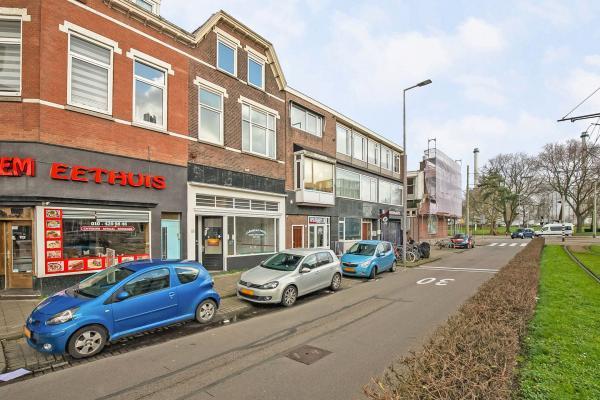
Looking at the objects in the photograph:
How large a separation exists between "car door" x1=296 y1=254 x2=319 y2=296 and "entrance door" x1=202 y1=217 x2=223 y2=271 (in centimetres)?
540

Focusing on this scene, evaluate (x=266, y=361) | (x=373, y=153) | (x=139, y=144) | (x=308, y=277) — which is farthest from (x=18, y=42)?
(x=373, y=153)

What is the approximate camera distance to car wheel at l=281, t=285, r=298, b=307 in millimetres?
8984

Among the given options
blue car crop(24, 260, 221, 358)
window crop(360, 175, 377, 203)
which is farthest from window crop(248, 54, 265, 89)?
window crop(360, 175, 377, 203)

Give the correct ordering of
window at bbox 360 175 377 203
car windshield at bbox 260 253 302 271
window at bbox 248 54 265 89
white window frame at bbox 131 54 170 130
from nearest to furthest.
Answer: car windshield at bbox 260 253 302 271, white window frame at bbox 131 54 170 130, window at bbox 248 54 265 89, window at bbox 360 175 377 203

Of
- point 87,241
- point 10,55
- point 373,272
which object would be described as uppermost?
point 10,55

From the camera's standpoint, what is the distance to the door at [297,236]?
18.3 m

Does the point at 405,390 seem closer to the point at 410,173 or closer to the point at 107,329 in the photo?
the point at 107,329

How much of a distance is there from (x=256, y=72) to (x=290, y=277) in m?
11.6

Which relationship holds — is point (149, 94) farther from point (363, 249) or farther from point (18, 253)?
point (363, 249)

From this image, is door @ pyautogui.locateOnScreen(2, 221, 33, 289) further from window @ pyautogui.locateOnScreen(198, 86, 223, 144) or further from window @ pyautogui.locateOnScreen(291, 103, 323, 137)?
window @ pyautogui.locateOnScreen(291, 103, 323, 137)

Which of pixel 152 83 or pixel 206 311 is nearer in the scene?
pixel 206 311

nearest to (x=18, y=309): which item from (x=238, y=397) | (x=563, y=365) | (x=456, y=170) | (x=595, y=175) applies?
(x=238, y=397)

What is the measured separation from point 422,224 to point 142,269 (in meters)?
36.7

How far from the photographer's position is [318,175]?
64.8ft
